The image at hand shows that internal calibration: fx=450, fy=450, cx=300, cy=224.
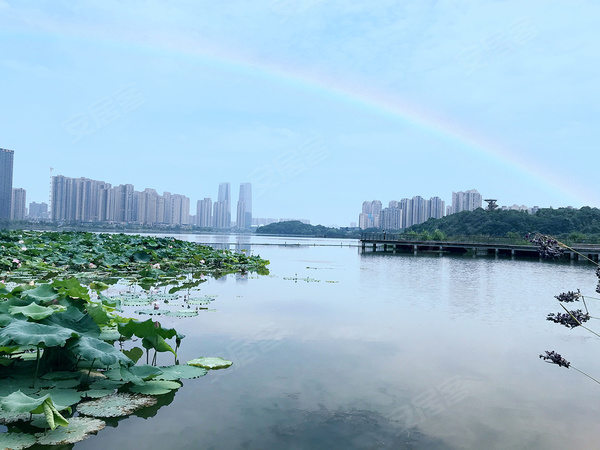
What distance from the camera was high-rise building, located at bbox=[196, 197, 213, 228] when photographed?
461ft

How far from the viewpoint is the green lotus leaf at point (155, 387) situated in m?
3.45

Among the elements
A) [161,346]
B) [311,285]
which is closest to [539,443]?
[161,346]

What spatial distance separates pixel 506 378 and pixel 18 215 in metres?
90.2

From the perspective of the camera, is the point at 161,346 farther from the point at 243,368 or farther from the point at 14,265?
the point at 14,265

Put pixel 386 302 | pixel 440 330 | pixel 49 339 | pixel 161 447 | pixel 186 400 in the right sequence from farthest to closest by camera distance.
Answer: pixel 386 302
pixel 440 330
pixel 186 400
pixel 49 339
pixel 161 447

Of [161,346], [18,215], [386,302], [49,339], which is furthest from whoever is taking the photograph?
[18,215]

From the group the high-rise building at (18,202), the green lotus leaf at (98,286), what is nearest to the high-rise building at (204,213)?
the high-rise building at (18,202)

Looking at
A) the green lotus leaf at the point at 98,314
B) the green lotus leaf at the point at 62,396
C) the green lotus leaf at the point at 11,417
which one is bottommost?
the green lotus leaf at the point at 11,417

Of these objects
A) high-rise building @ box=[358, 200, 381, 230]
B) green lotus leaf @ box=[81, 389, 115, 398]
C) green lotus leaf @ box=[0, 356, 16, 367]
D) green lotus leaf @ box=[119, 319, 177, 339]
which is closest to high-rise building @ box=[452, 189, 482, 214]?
high-rise building @ box=[358, 200, 381, 230]

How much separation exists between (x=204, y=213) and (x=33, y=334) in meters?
141

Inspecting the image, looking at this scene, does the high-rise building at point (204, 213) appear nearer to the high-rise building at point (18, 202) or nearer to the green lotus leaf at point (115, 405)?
the high-rise building at point (18, 202)

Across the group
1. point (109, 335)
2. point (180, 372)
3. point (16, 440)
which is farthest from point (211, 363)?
point (16, 440)

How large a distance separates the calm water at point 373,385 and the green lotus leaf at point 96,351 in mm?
435

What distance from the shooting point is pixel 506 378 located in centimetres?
443
